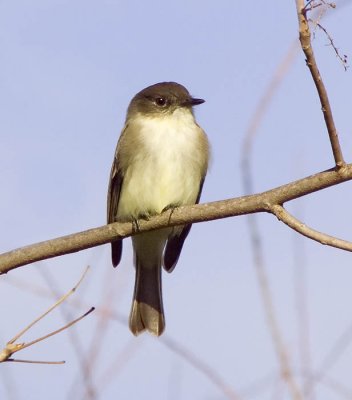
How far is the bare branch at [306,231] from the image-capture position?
3.20m

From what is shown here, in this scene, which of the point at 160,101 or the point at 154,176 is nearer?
the point at 154,176

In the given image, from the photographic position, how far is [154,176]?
539 cm

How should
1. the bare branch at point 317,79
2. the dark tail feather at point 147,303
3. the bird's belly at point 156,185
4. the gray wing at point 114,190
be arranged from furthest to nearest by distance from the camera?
the dark tail feather at point 147,303 → the gray wing at point 114,190 → the bird's belly at point 156,185 → the bare branch at point 317,79

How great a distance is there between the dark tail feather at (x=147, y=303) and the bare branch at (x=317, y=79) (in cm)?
284

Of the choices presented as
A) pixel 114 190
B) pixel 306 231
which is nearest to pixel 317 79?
pixel 306 231

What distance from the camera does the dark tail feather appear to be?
5.98 m

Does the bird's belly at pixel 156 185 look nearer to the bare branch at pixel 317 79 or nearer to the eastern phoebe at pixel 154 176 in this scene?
the eastern phoebe at pixel 154 176

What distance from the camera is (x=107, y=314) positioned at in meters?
3.21

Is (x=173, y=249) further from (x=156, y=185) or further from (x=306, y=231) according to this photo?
(x=306, y=231)

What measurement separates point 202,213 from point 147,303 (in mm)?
2434

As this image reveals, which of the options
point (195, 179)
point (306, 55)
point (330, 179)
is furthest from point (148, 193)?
point (306, 55)

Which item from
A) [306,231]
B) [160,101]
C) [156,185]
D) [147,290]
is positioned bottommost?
[306,231]

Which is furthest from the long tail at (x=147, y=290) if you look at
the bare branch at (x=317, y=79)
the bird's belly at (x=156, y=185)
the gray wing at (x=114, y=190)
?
the bare branch at (x=317, y=79)

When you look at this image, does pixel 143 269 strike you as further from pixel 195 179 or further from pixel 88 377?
pixel 88 377
